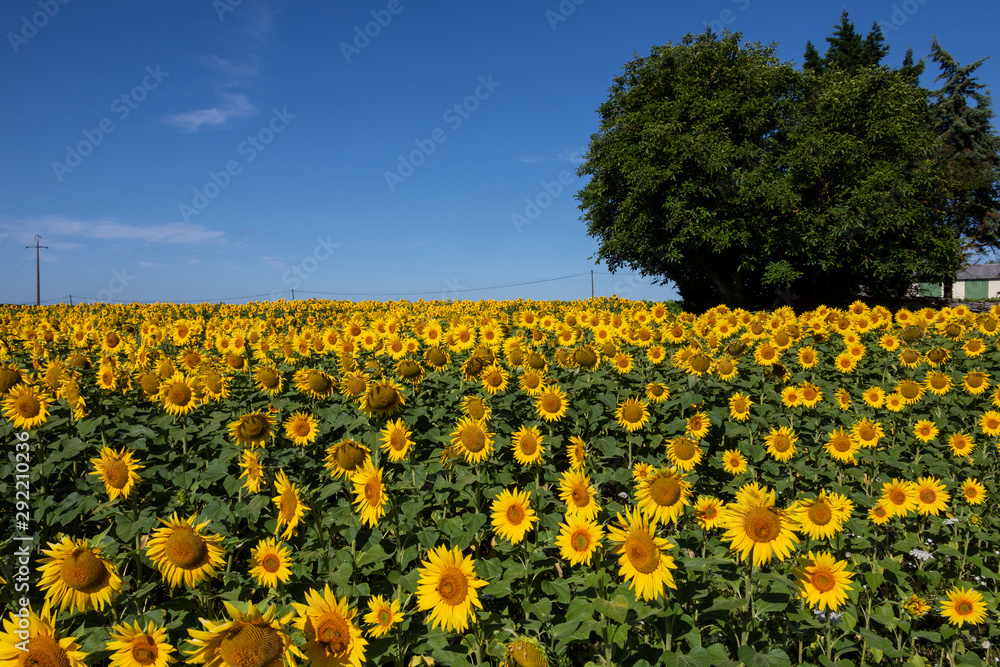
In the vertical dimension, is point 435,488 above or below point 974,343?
below

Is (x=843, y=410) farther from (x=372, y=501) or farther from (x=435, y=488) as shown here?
(x=372, y=501)

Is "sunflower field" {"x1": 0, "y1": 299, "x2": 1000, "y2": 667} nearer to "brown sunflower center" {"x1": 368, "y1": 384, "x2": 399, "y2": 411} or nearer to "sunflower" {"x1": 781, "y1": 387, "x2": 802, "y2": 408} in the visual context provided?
"brown sunflower center" {"x1": 368, "y1": 384, "x2": 399, "y2": 411}

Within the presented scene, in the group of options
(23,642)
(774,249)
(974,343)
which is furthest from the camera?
(774,249)

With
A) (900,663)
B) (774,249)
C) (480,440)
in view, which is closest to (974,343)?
(900,663)

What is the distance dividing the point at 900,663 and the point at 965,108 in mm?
51375

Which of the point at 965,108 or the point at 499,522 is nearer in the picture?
the point at 499,522

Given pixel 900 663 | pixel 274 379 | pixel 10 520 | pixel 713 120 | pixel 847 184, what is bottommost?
pixel 900 663

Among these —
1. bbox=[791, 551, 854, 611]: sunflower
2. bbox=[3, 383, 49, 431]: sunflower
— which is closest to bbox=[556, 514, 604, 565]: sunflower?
bbox=[791, 551, 854, 611]: sunflower

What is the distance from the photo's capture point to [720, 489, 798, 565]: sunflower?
2.32 meters

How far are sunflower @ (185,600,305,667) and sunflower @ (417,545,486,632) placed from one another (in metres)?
0.82

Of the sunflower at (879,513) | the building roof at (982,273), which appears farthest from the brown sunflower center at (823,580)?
the building roof at (982,273)

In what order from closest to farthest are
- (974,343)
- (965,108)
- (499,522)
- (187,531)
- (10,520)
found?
(187,531)
(499,522)
(10,520)
(974,343)
(965,108)

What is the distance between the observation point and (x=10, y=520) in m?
3.78

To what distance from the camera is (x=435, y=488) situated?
360 cm
